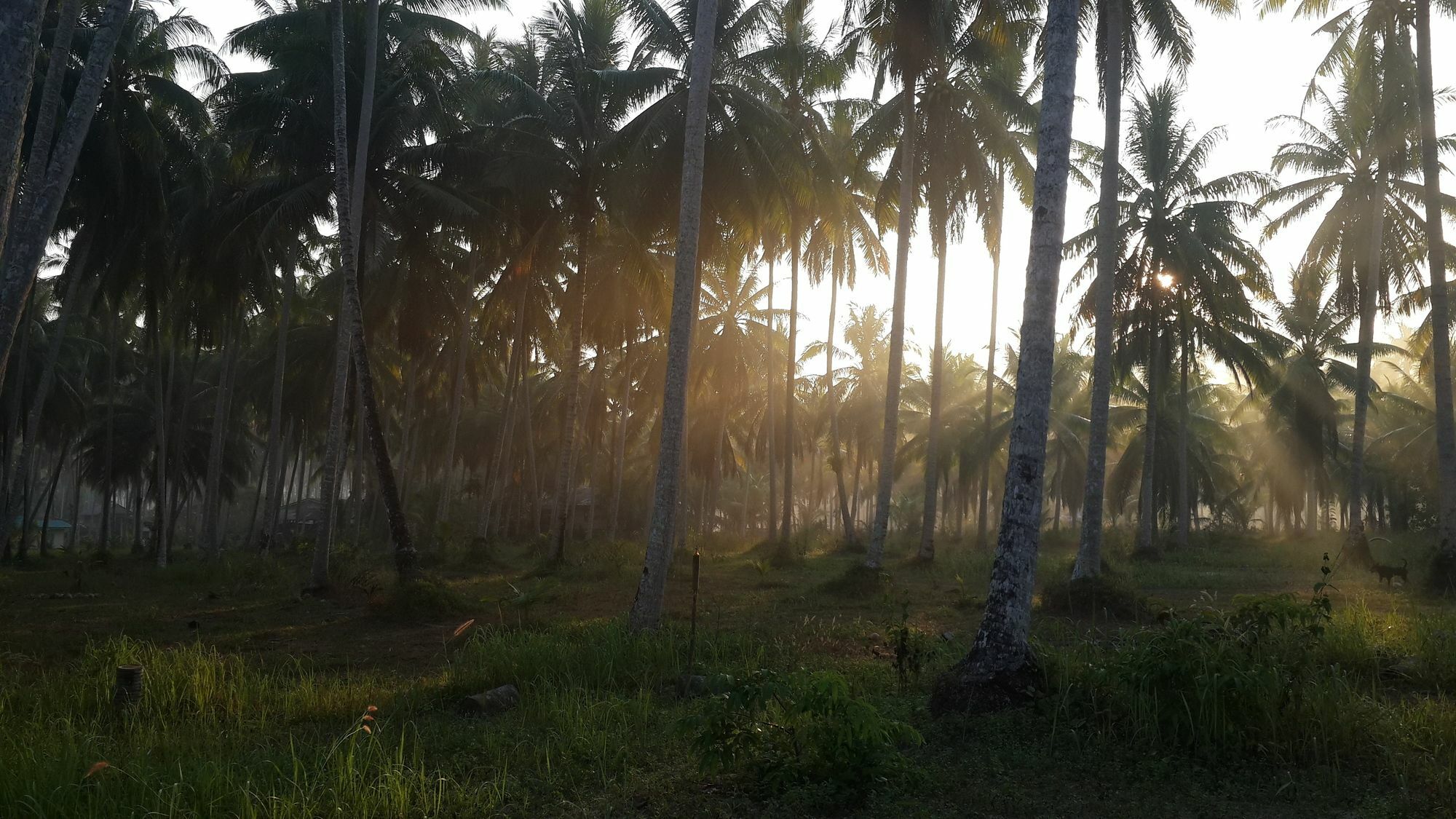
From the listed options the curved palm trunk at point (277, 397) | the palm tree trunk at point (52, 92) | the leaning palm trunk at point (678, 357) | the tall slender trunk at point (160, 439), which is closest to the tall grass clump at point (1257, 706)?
the leaning palm trunk at point (678, 357)

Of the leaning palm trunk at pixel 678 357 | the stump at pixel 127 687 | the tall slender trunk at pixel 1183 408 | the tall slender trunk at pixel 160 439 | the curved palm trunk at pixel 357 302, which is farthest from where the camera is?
the tall slender trunk at pixel 1183 408

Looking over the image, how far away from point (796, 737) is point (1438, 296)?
1561cm

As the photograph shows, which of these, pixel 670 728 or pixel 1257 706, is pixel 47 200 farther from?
pixel 1257 706

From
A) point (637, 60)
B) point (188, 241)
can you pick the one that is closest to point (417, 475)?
point (188, 241)

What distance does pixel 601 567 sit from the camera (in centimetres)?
1802

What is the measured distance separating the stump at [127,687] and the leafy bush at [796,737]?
3916mm

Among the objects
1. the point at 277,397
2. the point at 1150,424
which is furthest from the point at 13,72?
the point at 1150,424

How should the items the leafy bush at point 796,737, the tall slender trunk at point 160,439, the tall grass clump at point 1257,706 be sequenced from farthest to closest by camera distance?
the tall slender trunk at point 160,439 → the tall grass clump at point 1257,706 → the leafy bush at point 796,737

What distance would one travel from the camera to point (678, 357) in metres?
10.6

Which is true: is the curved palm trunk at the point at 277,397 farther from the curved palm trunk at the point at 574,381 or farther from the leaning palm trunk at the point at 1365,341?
the leaning palm trunk at the point at 1365,341

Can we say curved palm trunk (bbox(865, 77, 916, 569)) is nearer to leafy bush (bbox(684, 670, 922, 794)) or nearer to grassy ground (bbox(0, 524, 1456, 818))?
grassy ground (bbox(0, 524, 1456, 818))

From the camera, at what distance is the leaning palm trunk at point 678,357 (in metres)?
10.0

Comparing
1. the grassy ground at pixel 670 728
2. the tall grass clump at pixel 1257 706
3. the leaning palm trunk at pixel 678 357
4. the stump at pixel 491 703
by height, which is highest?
the leaning palm trunk at pixel 678 357

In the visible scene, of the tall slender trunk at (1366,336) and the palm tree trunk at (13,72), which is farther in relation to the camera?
the tall slender trunk at (1366,336)
